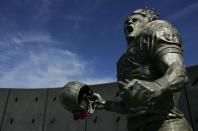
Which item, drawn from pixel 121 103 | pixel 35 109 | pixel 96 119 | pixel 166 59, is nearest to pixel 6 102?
pixel 35 109

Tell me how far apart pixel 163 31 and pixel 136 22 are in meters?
0.49

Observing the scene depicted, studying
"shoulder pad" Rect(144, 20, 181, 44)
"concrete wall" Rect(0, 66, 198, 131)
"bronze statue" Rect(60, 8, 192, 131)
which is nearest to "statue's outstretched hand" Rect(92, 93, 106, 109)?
"bronze statue" Rect(60, 8, 192, 131)

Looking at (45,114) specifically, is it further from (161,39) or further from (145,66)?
(161,39)

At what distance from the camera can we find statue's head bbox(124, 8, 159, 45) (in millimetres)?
3070

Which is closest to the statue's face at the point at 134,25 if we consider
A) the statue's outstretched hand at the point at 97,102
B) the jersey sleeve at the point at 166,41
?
the jersey sleeve at the point at 166,41

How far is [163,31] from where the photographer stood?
8.92ft

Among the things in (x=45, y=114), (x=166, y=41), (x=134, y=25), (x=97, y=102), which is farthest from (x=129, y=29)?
(x=45, y=114)

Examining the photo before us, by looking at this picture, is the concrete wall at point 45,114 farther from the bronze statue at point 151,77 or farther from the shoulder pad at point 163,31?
the shoulder pad at point 163,31

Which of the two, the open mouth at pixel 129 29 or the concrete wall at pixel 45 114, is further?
the concrete wall at pixel 45 114

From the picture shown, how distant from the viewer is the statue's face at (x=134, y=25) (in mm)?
3057

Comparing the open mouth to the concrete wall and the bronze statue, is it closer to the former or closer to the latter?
the bronze statue

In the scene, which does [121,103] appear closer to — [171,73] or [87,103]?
[87,103]

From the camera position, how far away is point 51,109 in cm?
1046

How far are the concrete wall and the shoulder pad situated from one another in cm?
635
